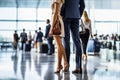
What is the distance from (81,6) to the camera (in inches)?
269

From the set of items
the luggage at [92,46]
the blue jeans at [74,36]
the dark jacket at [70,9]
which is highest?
the dark jacket at [70,9]

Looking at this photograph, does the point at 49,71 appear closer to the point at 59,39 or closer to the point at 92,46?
the point at 59,39

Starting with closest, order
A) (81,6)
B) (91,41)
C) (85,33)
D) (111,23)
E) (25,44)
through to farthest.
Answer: (81,6) → (85,33) → (91,41) → (25,44) → (111,23)

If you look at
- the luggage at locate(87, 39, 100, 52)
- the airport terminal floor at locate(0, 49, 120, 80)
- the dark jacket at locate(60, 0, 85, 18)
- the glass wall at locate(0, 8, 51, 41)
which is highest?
the glass wall at locate(0, 8, 51, 41)

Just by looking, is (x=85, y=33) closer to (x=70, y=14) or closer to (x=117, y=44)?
(x=70, y=14)

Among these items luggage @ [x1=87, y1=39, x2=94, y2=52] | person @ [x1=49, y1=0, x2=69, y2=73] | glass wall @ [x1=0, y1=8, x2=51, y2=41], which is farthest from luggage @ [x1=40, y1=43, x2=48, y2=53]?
glass wall @ [x1=0, y1=8, x2=51, y2=41]

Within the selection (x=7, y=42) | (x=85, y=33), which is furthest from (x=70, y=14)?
(x=7, y=42)

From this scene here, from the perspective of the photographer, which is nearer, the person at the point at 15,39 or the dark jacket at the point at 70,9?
the dark jacket at the point at 70,9

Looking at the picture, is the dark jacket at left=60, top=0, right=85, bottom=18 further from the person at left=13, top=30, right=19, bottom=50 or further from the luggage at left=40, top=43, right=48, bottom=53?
the person at left=13, top=30, right=19, bottom=50

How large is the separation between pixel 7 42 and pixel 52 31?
28.5m

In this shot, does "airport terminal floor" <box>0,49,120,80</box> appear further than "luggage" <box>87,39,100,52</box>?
No

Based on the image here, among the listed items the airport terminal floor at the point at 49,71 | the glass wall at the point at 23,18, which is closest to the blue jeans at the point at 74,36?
the airport terminal floor at the point at 49,71

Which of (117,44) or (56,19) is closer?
(56,19)

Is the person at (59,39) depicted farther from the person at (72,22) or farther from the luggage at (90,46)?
the luggage at (90,46)
